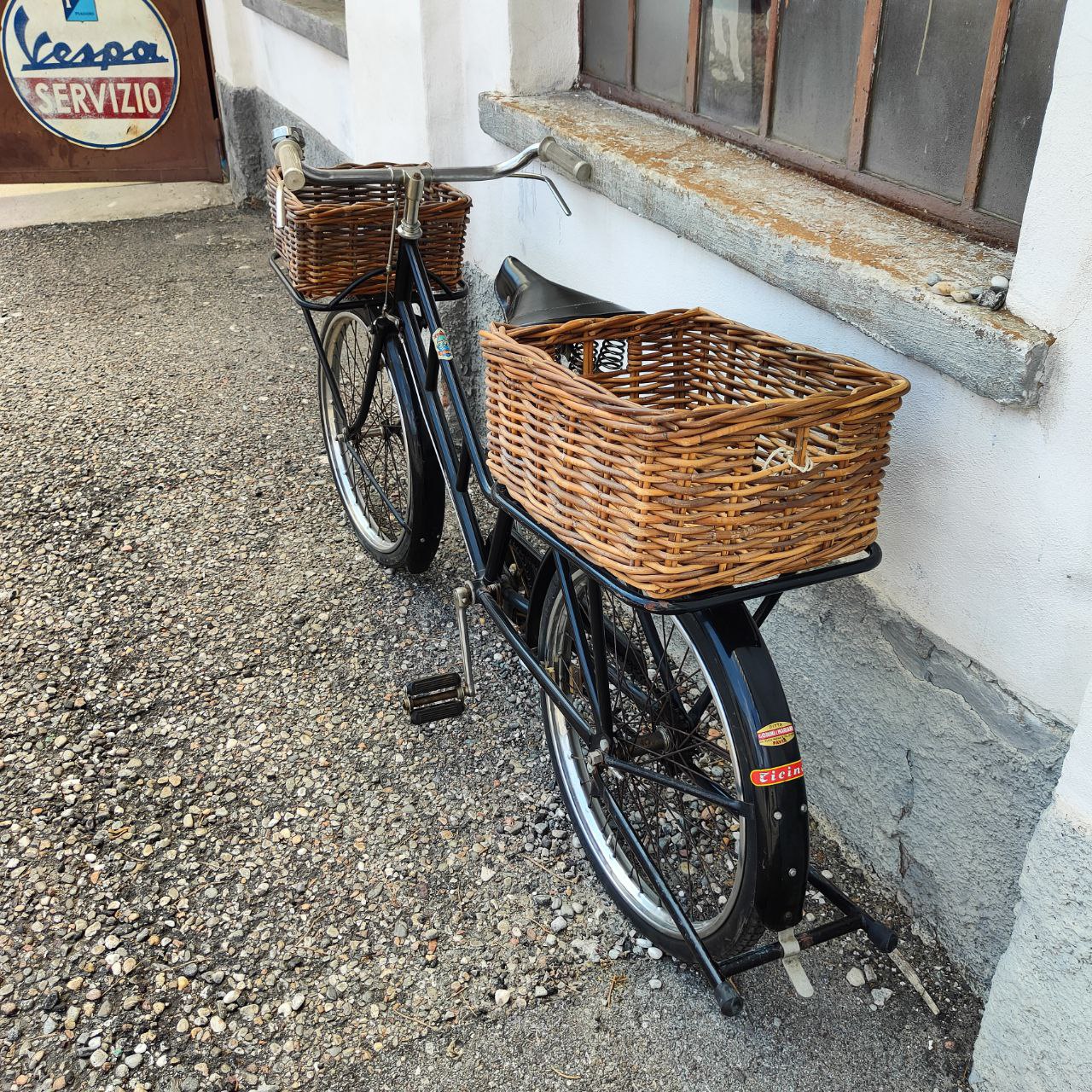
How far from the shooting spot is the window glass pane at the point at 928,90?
2035mm

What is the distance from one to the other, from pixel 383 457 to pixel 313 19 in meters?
2.90

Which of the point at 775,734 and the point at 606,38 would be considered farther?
the point at 606,38

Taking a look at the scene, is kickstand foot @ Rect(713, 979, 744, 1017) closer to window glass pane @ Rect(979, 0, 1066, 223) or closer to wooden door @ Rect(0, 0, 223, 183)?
window glass pane @ Rect(979, 0, 1066, 223)

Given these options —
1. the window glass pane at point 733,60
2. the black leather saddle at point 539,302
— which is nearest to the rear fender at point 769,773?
the black leather saddle at point 539,302

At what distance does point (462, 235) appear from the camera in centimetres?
287

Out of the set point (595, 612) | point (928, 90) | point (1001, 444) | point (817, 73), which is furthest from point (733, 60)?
point (595, 612)

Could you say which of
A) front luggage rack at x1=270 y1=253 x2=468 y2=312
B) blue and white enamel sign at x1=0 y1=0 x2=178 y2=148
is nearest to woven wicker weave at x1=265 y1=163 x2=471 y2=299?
front luggage rack at x1=270 y1=253 x2=468 y2=312

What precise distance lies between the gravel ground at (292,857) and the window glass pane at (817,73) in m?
1.54

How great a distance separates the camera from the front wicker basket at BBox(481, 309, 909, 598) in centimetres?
152

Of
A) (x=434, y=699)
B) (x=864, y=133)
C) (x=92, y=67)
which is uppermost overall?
(x=864, y=133)

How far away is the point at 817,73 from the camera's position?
2.42 meters

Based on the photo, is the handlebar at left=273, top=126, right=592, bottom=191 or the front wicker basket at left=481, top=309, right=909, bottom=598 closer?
the front wicker basket at left=481, top=309, right=909, bottom=598

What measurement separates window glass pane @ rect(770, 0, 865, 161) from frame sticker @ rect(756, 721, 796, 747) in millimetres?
1353

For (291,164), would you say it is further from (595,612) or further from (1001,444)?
(1001,444)
